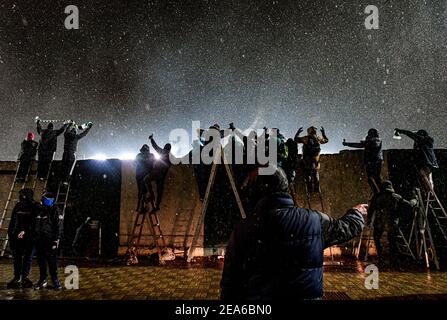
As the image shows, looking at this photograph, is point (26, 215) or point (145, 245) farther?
point (145, 245)

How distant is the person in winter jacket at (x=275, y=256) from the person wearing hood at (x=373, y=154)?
25.8 ft

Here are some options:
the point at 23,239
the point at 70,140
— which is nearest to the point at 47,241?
the point at 23,239

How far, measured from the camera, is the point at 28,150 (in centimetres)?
1104

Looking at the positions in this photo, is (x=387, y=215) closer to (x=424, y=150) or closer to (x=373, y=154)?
(x=373, y=154)

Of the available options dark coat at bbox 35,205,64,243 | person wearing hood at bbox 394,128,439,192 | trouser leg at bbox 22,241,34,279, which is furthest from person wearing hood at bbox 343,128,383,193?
trouser leg at bbox 22,241,34,279

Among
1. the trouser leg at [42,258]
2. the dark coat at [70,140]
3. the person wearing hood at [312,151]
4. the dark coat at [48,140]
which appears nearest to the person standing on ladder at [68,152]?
the dark coat at [70,140]

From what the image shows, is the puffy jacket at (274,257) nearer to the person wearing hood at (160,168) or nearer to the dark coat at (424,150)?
the person wearing hood at (160,168)

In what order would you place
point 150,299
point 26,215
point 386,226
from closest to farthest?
point 150,299 < point 26,215 < point 386,226

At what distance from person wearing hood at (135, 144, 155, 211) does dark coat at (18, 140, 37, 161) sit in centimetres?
396

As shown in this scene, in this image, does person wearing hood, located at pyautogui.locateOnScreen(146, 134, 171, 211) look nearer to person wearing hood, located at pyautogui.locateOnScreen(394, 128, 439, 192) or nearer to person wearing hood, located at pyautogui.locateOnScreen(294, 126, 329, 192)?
person wearing hood, located at pyautogui.locateOnScreen(294, 126, 329, 192)

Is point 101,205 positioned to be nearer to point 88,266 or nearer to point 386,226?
point 88,266

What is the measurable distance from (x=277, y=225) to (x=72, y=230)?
34.0 feet
